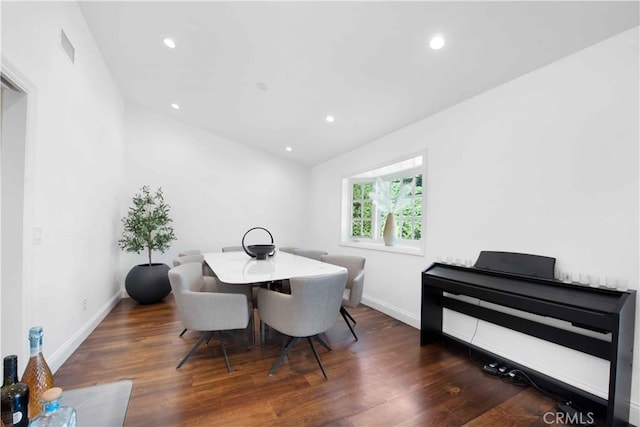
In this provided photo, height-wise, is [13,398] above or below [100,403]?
above

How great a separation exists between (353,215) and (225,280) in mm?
3011

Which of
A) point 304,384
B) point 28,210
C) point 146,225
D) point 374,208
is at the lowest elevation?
point 304,384

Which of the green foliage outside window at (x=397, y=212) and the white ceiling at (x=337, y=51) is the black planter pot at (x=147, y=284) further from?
the green foliage outside window at (x=397, y=212)

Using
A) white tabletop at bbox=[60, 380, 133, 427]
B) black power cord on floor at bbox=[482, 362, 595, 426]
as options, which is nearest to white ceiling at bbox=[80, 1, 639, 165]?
black power cord on floor at bbox=[482, 362, 595, 426]

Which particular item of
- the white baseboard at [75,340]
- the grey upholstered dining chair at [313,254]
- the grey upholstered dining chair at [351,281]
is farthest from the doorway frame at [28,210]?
the grey upholstered dining chair at [313,254]

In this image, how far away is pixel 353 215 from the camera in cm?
471

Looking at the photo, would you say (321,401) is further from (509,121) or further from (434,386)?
(509,121)

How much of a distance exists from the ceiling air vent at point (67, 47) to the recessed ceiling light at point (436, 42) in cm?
296

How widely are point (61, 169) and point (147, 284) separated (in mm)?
2072

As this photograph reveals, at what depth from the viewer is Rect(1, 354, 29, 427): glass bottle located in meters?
0.75

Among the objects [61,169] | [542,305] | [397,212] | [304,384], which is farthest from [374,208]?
[61,169]

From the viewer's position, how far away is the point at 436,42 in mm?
2008

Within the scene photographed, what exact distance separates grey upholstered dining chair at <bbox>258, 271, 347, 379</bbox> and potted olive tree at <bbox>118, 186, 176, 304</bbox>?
8.39 ft

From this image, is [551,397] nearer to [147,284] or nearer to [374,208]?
[374,208]
